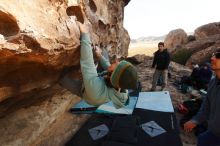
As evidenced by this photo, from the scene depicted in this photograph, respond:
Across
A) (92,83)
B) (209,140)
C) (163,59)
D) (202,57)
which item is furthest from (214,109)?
(202,57)

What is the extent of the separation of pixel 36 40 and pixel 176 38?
27981 millimetres

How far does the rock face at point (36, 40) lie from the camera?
252 centimetres

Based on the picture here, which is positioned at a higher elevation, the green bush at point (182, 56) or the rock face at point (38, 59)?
the rock face at point (38, 59)

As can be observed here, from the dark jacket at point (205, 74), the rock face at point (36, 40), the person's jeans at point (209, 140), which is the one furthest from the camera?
the dark jacket at point (205, 74)

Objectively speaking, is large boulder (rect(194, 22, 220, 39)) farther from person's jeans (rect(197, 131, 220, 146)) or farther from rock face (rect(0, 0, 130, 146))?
person's jeans (rect(197, 131, 220, 146))

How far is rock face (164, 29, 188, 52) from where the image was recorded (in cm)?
2810

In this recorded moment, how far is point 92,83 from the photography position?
10.5 ft

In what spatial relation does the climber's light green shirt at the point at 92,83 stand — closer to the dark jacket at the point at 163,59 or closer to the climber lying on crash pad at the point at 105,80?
the climber lying on crash pad at the point at 105,80

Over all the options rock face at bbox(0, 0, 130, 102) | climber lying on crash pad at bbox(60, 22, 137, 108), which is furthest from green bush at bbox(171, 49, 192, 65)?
climber lying on crash pad at bbox(60, 22, 137, 108)

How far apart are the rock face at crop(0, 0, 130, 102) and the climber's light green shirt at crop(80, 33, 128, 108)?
309 millimetres

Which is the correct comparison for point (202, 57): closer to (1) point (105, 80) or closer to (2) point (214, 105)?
(2) point (214, 105)

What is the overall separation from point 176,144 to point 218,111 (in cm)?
198

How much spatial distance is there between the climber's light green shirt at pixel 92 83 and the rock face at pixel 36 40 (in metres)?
0.31

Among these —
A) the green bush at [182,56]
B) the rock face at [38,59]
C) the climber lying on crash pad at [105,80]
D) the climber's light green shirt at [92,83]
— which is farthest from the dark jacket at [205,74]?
the green bush at [182,56]
